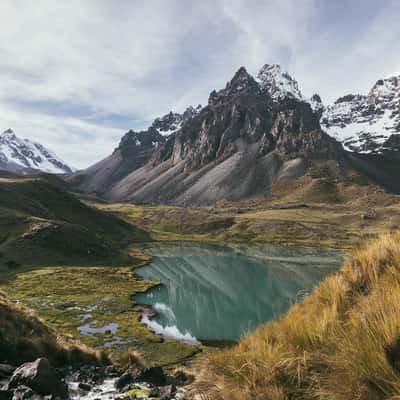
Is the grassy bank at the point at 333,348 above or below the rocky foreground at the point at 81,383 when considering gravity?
above

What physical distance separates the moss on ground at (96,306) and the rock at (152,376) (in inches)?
191

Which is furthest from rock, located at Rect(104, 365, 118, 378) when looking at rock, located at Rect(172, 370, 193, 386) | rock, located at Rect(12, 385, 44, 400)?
rock, located at Rect(12, 385, 44, 400)

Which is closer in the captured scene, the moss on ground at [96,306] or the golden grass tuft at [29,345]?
the golden grass tuft at [29,345]

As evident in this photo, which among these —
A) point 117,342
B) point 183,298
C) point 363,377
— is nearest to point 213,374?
point 363,377

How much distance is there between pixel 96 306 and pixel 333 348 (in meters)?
56.3

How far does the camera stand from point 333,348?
5.25m

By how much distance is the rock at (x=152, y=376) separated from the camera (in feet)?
38.4

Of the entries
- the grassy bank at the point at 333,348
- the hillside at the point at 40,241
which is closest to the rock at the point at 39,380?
the grassy bank at the point at 333,348

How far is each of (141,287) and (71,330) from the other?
96.1 ft

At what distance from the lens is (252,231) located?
182 metres

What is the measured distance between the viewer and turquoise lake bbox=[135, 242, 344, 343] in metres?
52.4

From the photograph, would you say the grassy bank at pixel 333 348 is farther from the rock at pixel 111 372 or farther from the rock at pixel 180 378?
the rock at pixel 111 372

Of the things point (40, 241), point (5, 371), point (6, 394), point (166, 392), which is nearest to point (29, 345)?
point (5, 371)

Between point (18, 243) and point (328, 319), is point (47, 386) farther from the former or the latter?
point (18, 243)
